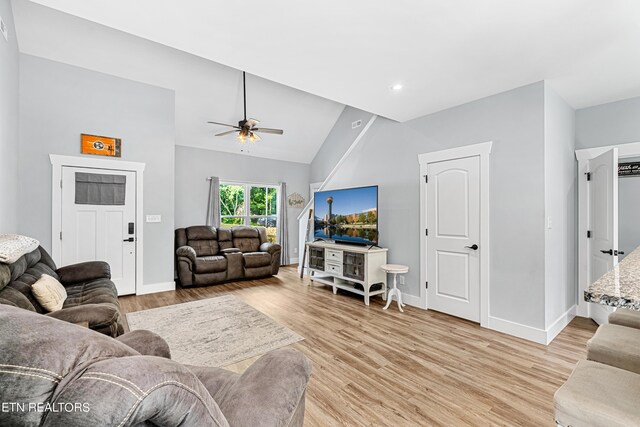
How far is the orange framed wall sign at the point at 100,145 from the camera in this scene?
13.0 ft

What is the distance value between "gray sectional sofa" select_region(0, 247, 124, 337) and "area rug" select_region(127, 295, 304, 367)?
62 centimetres

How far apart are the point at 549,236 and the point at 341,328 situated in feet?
7.90

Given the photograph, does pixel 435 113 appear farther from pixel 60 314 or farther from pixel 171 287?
pixel 171 287

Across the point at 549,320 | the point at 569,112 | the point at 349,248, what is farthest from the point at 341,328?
the point at 569,112

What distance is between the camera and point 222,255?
17.9ft

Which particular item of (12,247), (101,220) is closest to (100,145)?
(101,220)

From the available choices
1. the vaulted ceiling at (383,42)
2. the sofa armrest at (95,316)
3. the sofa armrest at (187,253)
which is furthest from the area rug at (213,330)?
the vaulted ceiling at (383,42)

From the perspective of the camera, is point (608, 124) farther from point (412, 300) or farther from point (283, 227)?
point (283, 227)

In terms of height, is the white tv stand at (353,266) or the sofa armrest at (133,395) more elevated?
the sofa armrest at (133,395)

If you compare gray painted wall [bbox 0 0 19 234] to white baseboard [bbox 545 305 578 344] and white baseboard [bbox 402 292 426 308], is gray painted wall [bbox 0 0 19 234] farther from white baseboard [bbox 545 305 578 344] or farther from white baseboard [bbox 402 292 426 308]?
white baseboard [bbox 545 305 578 344]

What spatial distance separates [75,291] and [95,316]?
4.46 ft

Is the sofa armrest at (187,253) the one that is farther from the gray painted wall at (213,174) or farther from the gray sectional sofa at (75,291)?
the gray sectional sofa at (75,291)

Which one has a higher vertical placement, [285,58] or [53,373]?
[285,58]

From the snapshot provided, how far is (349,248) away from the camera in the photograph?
4332 millimetres
